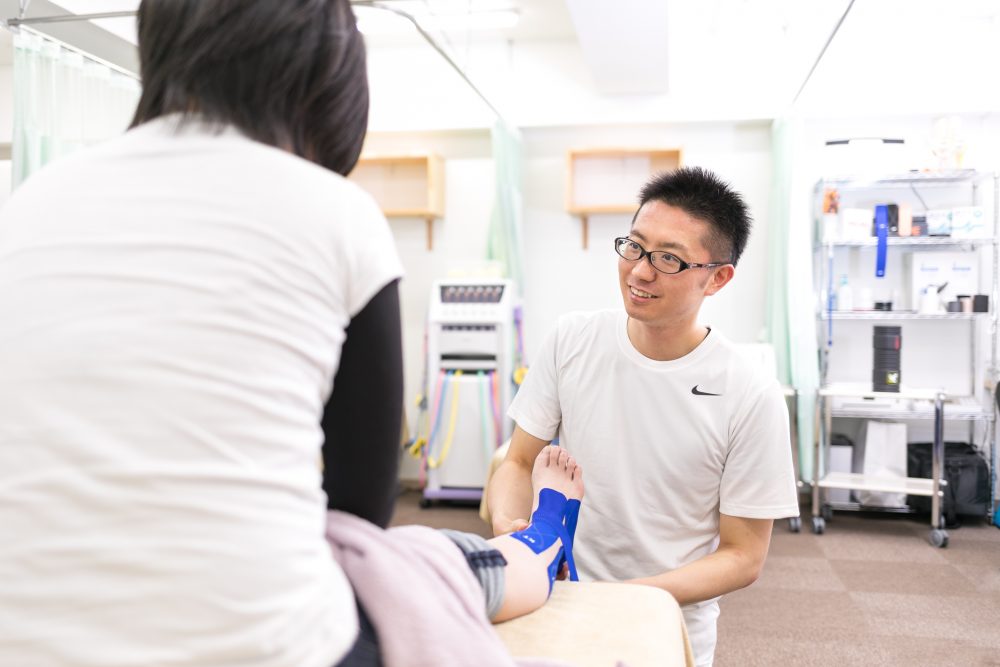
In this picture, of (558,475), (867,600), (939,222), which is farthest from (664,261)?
(939,222)

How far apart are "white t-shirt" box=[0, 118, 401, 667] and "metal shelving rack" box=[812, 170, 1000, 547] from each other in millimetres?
3947

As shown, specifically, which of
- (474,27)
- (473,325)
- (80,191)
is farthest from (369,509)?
(474,27)

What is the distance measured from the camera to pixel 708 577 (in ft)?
4.61

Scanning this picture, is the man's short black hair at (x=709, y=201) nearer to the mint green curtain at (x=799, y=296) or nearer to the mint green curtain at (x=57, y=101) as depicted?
the mint green curtain at (x=57, y=101)

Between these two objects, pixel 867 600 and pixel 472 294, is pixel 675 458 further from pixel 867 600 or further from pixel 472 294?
pixel 472 294

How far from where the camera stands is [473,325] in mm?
4574

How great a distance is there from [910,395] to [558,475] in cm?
334

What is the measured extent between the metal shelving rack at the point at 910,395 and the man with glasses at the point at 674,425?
2.87 m

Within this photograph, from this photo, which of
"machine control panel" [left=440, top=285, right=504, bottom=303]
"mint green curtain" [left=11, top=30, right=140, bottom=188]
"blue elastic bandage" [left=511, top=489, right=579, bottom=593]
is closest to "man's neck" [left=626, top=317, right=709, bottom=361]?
"blue elastic bandage" [left=511, top=489, right=579, bottom=593]

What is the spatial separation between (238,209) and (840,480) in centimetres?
420

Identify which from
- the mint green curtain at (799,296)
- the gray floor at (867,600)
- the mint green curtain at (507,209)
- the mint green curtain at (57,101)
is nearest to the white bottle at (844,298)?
the mint green curtain at (799,296)

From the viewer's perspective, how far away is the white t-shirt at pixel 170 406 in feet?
1.99

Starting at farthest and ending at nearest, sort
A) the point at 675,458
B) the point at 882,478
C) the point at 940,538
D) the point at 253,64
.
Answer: the point at 882,478
the point at 940,538
the point at 675,458
the point at 253,64

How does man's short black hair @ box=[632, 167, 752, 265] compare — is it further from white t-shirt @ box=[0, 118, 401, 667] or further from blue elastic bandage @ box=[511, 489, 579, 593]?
white t-shirt @ box=[0, 118, 401, 667]
